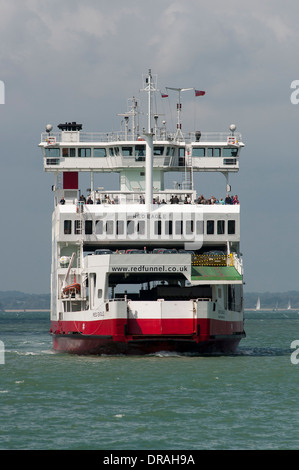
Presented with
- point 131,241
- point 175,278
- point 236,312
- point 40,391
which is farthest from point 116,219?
point 40,391

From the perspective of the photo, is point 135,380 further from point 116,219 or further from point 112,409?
point 116,219

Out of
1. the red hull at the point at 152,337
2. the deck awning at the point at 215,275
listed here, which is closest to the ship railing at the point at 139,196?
the deck awning at the point at 215,275

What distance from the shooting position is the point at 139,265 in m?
43.7

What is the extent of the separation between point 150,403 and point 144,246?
1932 centimetres

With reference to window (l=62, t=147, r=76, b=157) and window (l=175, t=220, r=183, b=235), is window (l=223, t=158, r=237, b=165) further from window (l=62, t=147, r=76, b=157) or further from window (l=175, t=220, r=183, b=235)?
window (l=62, t=147, r=76, b=157)

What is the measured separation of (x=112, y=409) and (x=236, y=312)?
62.9 feet

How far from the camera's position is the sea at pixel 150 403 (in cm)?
2588

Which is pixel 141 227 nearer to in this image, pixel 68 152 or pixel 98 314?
pixel 98 314
